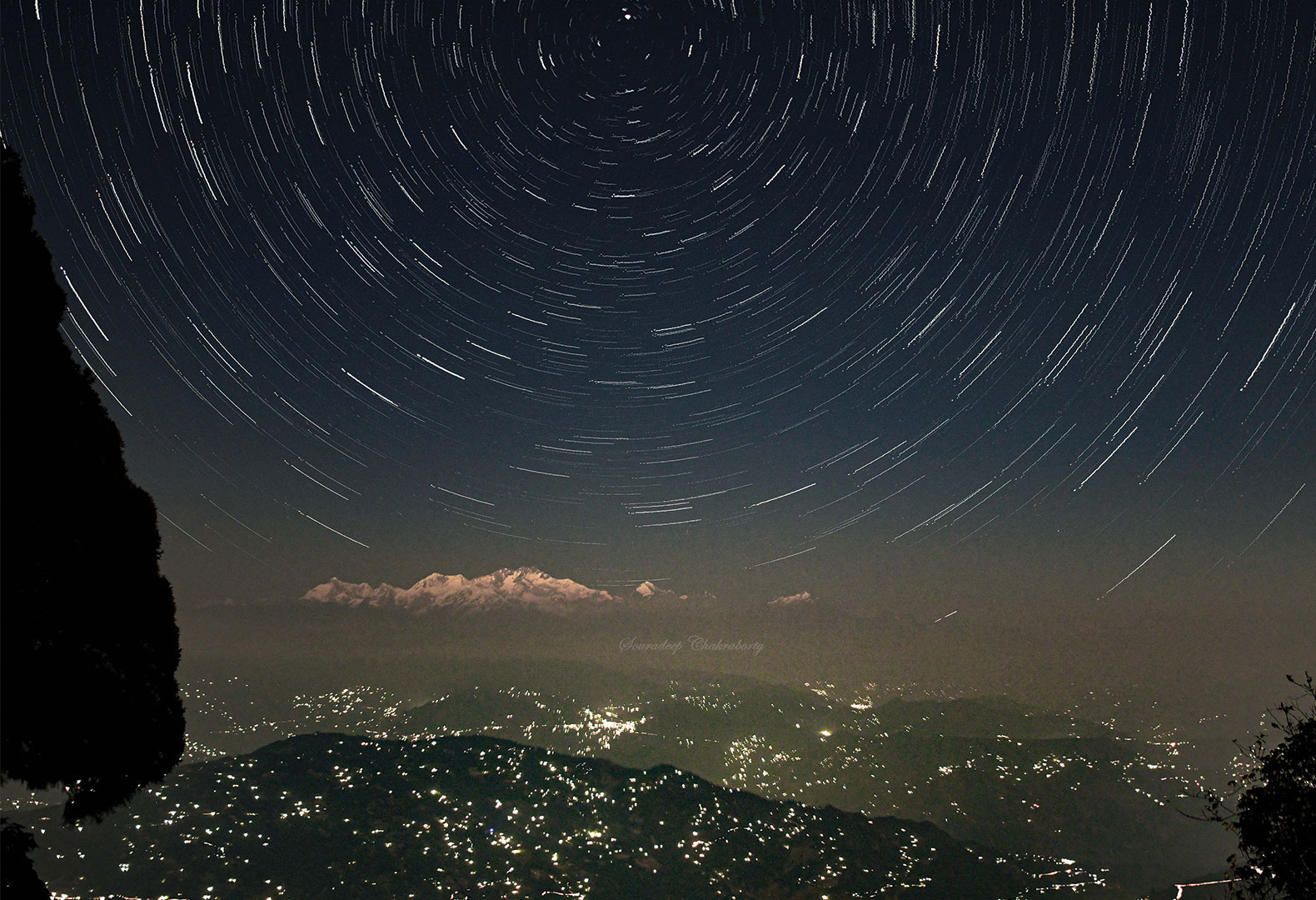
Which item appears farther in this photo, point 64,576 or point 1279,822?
point 1279,822

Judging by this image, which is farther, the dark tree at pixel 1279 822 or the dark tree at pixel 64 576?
the dark tree at pixel 1279 822

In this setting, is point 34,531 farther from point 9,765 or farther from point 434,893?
point 434,893

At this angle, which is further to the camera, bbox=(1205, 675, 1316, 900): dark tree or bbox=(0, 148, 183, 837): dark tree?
bbox=(1205, 675, 1316, 900): dark tree

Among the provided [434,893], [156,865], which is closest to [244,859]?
[156,865]
